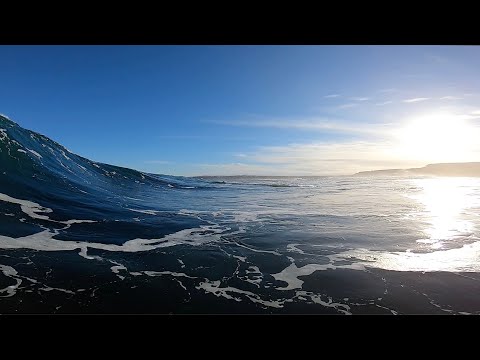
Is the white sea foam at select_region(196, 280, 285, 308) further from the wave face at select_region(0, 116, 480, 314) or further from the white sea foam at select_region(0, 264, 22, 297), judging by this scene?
the white sea foam at select_region(0, 264, 22, 297)

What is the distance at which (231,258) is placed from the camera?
15.3 feet

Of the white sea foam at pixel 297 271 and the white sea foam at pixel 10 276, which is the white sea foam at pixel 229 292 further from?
the white sea foam at pixel 10 276

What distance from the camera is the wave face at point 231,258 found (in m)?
3.20

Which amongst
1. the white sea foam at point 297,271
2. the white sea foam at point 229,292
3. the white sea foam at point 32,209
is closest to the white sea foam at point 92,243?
the white sea foam at point 32,209

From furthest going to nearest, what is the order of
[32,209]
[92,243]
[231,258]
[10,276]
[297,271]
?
[32,209]
[92,243]
[231,258]
[297,271]
[10,276]

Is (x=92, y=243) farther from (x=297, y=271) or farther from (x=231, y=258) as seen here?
(x=297, y=271)

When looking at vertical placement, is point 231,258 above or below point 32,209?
below

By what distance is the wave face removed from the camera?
3.20 m

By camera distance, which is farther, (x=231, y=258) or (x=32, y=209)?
(x=32, y=209)

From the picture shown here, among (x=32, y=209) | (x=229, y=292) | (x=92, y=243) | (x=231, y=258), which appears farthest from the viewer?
(x=32, y=209)

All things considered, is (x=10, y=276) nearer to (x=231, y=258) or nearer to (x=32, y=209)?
(x=231, y=258)

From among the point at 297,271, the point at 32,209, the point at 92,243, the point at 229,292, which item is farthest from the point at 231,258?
the point at 32,209
